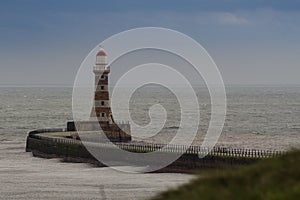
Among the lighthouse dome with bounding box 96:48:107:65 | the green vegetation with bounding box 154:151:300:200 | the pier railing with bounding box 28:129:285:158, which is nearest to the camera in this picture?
the green vegetation with bounding box 154:151:300:200

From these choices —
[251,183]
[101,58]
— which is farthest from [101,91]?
[251,183]

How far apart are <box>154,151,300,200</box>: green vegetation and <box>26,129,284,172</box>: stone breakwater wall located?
2611 centimetres

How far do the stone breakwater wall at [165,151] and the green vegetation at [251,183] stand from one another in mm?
26105

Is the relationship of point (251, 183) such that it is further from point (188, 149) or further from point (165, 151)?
point (188, 149)

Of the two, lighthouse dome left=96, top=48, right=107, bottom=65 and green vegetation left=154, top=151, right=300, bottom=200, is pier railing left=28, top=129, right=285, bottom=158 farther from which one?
green vegetation left=154, top=151, right=300, bottom=200

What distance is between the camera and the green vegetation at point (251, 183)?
13.4 metres

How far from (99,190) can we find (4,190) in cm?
537

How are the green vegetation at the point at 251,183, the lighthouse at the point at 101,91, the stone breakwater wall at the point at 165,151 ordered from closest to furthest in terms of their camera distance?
1. the green vegetation at the point at 251,183
2. the stone breakwater wall at the point at 165,151
3. the lighthouse at the point at 101,91

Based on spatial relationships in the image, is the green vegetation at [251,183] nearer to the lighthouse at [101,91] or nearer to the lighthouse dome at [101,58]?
the lighthouse at [101,91]

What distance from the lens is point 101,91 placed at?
71375 millimetres

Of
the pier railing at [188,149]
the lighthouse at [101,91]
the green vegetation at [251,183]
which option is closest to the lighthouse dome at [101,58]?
the lighthouse at [101,91]

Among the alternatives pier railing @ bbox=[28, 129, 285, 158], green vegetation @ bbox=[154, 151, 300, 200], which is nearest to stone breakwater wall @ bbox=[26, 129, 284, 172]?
pier railing @ bbox=[28, 129, 285, 158]

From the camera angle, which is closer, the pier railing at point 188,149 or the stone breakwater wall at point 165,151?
the stone breakwater wall at point 165,151

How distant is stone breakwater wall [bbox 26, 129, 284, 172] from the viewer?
49.2 meters
